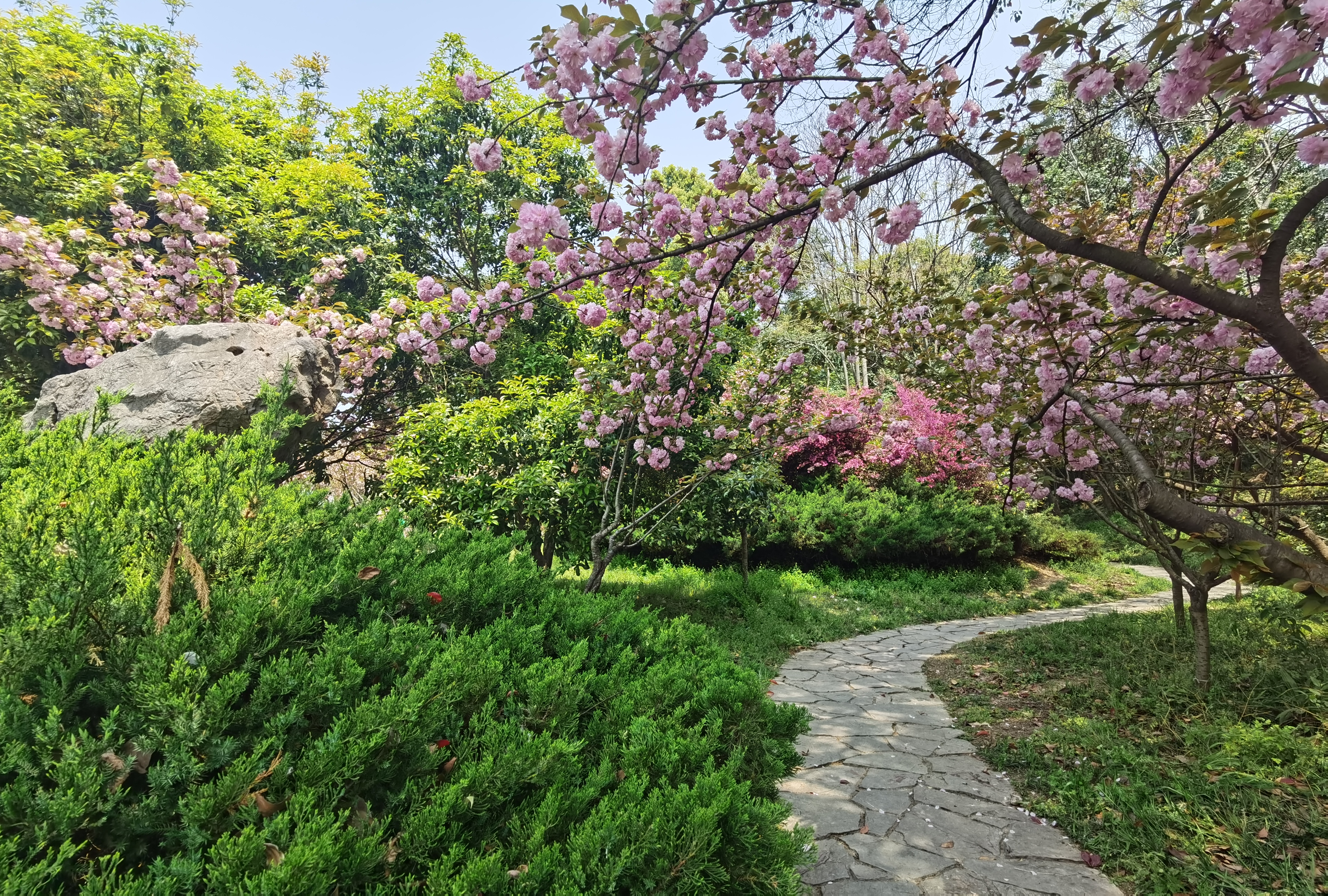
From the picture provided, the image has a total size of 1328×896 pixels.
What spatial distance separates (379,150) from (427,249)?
260 cm

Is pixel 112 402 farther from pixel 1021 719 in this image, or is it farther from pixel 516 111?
pixel 516 111

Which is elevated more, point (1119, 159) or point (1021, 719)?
point (1119, 159)

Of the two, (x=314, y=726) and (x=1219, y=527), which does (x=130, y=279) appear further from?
(x=1219, y=527)

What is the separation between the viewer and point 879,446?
10562 mm

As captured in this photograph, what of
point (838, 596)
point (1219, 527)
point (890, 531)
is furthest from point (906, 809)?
point (890, 531)

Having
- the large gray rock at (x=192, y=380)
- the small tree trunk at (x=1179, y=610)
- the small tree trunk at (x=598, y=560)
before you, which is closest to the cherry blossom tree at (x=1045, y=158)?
the small tree trunk at (x=1179, y=610)

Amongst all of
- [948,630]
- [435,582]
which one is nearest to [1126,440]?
[435,582]

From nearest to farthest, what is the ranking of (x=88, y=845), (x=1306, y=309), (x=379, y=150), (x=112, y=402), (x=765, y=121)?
(x=88, y=845)
(x=112, y=402)
(x=765, y=121)
(x=1306, y=309)
(x=379, y=150)

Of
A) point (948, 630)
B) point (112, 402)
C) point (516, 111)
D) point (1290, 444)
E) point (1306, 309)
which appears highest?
point (516, 111)

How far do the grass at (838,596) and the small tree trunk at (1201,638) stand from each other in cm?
303

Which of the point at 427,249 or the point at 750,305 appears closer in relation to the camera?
the point at 750,305

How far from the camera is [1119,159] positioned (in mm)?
4055

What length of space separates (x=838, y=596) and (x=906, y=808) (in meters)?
5.67

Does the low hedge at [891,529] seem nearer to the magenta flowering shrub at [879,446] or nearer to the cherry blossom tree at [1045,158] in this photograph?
the magenta flowering shrub at [879,446]
